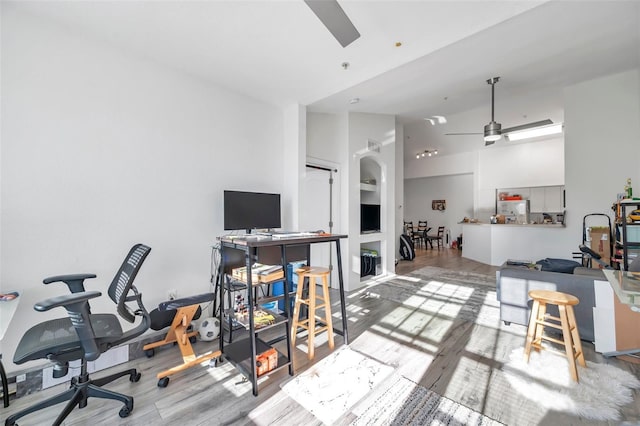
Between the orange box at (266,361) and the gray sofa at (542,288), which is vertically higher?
the gray sofa at (542,288)

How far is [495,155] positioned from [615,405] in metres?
8.42

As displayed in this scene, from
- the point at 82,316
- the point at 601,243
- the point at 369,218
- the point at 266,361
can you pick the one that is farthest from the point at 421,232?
the point at 82,316

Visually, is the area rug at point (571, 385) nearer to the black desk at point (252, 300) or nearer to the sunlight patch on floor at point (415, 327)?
the sunlight patch on floor at point (415, 327)

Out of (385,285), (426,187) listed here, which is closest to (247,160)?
(385,285)

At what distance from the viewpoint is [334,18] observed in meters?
1.88

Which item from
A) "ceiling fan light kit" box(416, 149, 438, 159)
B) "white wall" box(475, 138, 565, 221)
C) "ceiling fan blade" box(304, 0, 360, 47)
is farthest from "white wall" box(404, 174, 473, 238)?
"ceiling fan blade" box(304, 0, 360, 47)

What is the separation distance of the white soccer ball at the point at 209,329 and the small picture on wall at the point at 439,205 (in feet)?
32.0

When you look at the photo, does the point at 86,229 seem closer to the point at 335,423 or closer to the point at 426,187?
the point at 335,423

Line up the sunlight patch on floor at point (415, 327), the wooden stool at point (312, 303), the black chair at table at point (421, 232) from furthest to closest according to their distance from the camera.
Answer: the black chair at table at point (421, 232)
the sunlight patch on floor at point (415, 327)
the wooden stool at point (312, 303)

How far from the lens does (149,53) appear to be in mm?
2668

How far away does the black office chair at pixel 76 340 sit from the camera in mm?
1447

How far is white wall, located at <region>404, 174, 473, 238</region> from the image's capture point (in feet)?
32.1

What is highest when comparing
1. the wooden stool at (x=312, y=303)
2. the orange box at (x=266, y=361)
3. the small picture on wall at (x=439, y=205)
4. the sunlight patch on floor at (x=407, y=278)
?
the small picture on wall at (x=439, y=205)

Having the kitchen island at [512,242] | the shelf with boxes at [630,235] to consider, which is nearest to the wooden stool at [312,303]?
the shelf with boxes at [630,235]
